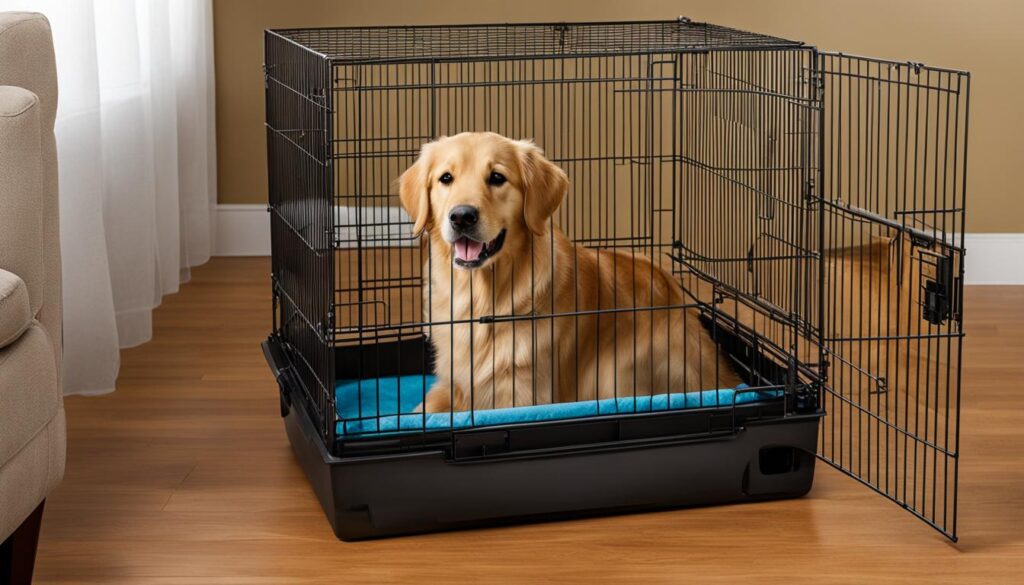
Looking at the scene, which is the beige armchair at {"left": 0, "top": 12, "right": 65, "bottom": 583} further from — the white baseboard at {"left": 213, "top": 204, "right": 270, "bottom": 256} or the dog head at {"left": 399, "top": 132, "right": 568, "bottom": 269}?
the white baseboard at {"left": 213, "top": 204, "right": 270, "bottom": 256}

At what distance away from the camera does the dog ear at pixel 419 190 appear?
2453 millimetres

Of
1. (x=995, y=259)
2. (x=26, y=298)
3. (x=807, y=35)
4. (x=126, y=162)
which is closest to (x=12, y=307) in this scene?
(x=26, y=298)

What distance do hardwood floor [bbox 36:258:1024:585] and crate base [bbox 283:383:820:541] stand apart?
3 centimetres

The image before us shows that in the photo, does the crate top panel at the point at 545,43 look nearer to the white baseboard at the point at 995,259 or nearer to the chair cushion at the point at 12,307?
the chair cushion at the point at 12,307

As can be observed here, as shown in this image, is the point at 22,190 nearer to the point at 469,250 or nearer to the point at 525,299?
the point at 469,250

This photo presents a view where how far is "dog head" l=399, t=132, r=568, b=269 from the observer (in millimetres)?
2379

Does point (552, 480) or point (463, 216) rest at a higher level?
point (463, 216)

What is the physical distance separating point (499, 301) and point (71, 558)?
942 mm

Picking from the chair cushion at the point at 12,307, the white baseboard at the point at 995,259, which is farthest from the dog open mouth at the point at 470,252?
the white baseboard at the point at 995,259

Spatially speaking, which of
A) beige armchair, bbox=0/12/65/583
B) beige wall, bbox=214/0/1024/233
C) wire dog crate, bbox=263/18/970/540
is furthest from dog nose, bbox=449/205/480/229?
beige wall, bbox=214/0/1024/233

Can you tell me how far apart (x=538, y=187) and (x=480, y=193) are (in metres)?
0.14

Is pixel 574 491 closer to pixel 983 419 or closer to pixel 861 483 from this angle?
pixel 861 483

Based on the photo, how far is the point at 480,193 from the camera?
2.38 metres

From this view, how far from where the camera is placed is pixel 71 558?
2.16 meters
